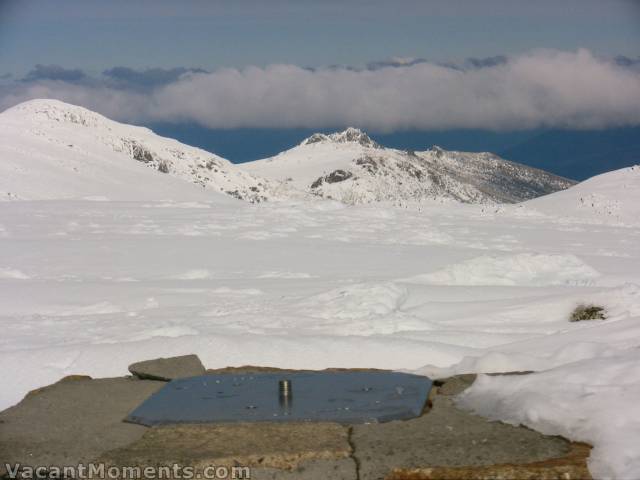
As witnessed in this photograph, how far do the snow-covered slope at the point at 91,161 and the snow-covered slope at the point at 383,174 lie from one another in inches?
1793

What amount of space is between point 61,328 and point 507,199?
155 metres

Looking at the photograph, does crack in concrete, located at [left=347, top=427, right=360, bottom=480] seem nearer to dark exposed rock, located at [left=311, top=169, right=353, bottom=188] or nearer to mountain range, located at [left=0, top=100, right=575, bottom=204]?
mountain range, located at [left=0, top=100, right=575, bottom=204]

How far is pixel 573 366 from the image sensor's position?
17.7 feet

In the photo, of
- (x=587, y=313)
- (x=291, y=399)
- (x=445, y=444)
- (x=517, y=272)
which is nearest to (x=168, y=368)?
(x=291, y=399)

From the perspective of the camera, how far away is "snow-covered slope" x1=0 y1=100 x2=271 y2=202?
3100cm

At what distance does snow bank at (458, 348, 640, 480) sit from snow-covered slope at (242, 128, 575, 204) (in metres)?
100

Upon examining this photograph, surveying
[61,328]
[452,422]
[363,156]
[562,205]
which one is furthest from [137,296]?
[363,156]

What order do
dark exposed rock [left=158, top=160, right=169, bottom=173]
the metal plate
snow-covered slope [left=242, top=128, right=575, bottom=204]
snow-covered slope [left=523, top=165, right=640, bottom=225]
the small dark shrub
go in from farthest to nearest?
snow-covered slope [left=242, top=128, right=575, bottom=204] < dark exposed rock [left=158, top=160, right=169, bottom=173] < snow-covered slope [left=523, top=165, right=640, bottom=225] < the small dark shrub < the metal plate

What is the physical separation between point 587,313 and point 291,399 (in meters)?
4.48

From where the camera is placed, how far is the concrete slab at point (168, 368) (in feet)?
20.4

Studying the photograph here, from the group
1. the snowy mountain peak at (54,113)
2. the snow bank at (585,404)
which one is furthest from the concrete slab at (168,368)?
the snowy mountain peak at (54,113)

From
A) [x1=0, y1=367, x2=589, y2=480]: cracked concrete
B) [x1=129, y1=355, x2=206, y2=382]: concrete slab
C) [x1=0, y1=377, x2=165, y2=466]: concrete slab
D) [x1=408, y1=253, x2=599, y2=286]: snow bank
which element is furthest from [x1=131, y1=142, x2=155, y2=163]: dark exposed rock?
[x1=0, y1=367, x2=589, y2=480]: cracked concrete

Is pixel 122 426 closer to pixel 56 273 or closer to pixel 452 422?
pixel 452 422

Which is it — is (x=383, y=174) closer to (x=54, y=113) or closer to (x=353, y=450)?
(x=54, y=113)
